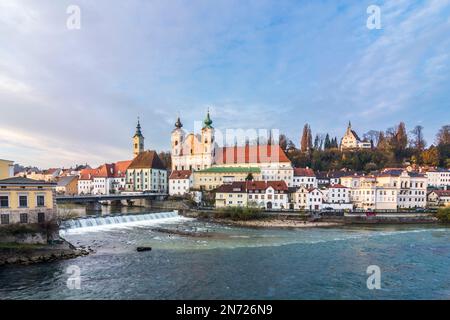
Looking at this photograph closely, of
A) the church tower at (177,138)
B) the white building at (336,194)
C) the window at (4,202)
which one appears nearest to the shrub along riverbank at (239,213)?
the white building at (336,194)

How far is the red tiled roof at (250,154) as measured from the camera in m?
66.1

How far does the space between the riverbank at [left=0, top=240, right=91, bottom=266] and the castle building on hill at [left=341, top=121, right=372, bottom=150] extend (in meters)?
84.8

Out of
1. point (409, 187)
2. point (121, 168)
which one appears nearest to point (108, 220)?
point (409, 187)

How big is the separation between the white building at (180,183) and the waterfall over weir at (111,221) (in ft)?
54.4

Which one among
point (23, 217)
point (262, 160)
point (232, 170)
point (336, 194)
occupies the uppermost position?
point (262, 160)

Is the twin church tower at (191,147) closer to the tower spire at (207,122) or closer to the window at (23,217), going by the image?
the tower spire at (207,122)

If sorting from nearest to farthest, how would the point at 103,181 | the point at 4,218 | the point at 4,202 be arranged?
the point at 4,218, the point at 4,202, the point at 103,181

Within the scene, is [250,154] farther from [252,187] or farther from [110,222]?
[110,222]

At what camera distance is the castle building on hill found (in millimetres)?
89500

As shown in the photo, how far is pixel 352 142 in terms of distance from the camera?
90438mm

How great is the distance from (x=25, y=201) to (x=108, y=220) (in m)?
13.5

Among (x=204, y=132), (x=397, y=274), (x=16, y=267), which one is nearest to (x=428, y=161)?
(x=204, y=132)
